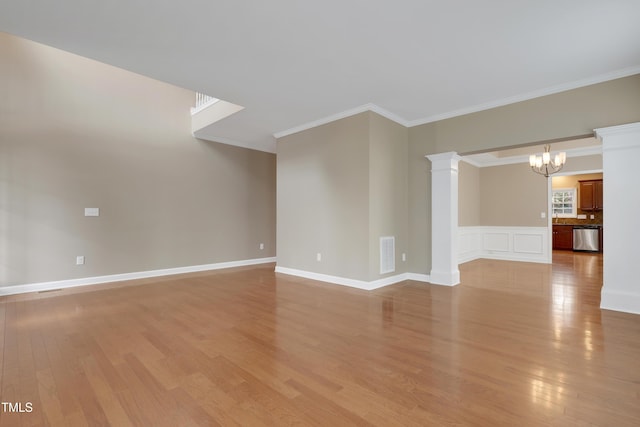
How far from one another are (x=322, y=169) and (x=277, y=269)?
2.16m

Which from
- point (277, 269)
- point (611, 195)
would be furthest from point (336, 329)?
point (611, 195)

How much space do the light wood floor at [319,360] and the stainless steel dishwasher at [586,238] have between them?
6433 millimetres

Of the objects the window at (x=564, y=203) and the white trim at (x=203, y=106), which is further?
the window at (x=564, y=203)

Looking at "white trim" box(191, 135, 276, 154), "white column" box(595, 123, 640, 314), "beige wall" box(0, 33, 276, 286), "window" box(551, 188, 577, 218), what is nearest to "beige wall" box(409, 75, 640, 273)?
"white column" box(595, 123, 640, 314)

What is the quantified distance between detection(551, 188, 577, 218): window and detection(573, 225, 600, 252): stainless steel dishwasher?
877 millimetres

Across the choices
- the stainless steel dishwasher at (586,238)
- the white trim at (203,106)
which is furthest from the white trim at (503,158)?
the white trim at (203,106)

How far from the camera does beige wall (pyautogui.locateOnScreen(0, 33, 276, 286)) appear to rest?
13.6 feet

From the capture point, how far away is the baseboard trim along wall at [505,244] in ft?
22.9

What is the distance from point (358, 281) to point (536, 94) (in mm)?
3476

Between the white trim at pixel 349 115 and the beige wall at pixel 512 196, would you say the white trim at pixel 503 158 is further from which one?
the white trim at pixel 349 115

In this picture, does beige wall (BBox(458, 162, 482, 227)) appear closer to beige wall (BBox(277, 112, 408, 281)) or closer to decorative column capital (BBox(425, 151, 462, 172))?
decorative column capital (BBox(425, 151, 462, 172))

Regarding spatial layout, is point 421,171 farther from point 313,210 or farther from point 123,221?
point 123,221

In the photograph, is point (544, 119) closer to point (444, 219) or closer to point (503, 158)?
point (444, 219)

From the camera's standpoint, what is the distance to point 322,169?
193 inches
